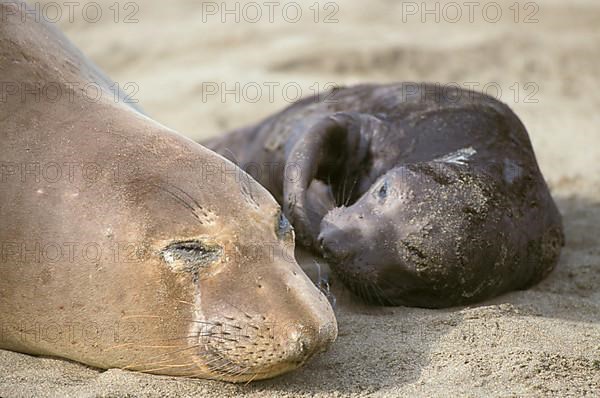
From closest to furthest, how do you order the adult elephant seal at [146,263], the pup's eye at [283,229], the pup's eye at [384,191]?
the adult elephant seal at [146,263]
the pup's eye at [283,229]
the pup's eye at [384,191]

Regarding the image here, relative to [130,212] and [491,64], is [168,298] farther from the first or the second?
[491,64]

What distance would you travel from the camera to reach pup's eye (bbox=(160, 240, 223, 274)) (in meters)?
3.52

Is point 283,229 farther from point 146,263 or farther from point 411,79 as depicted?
point 411,79

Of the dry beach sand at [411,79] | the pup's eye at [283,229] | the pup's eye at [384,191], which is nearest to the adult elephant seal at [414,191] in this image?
the pup's eye at [384,191]

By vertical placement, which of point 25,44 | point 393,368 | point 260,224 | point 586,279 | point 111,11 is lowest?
point 111,11

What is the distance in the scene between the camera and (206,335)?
11.5 feet

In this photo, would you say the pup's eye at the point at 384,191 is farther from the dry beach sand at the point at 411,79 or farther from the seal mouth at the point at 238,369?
the seal mouth at the point at 238,369

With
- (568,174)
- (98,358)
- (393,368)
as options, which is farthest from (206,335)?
(568,174)

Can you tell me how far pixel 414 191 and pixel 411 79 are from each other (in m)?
5.14

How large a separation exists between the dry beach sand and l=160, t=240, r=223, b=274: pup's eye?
1.31 feet

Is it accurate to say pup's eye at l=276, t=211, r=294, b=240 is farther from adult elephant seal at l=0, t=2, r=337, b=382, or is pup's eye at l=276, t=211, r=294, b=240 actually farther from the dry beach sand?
the dry beach sand

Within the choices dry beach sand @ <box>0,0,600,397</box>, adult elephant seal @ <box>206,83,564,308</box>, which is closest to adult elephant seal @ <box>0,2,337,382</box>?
dry beach sand @ <box>0,0,600,397</box>

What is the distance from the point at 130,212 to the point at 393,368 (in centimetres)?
108

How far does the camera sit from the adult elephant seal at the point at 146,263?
351 centimetres
